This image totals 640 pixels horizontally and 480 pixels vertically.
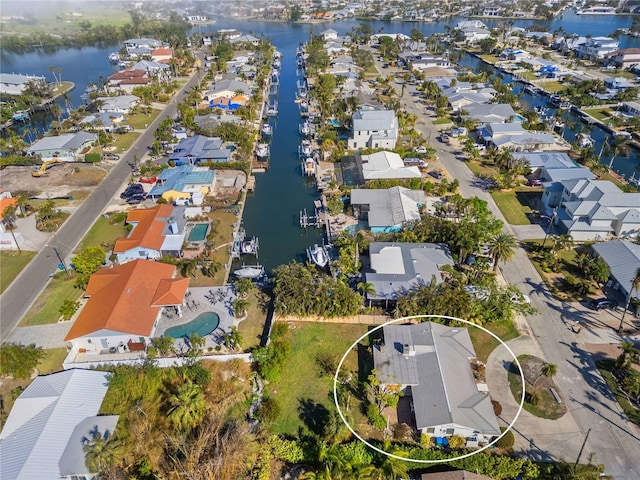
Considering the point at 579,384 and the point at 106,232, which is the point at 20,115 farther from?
the point at 579,384

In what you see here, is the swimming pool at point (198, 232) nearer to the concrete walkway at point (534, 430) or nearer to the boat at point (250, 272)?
the boat at point (250, 272)

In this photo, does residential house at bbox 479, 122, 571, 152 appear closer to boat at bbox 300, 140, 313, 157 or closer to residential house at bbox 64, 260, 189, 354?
boat at bbox 300, 140, 313, 157

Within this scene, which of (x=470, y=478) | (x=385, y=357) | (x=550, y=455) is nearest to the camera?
(x=470, y=478)

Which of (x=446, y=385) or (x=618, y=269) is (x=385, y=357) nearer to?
(x=446, y=385)

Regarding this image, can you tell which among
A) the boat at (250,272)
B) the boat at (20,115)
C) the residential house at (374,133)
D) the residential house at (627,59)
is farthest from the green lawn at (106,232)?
the residential house at (627,59)

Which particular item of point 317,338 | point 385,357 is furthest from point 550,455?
point 317,338

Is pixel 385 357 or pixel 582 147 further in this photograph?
pixel 582 147
